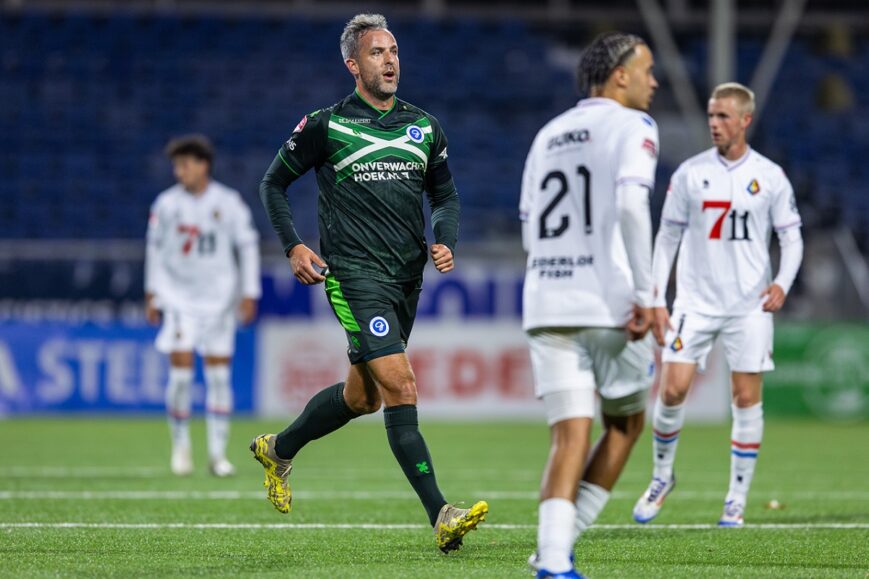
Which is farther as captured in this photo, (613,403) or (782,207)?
(782,207)

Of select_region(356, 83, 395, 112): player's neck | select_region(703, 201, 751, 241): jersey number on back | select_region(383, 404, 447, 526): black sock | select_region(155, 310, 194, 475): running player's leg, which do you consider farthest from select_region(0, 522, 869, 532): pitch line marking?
select_region(155, 310, 194, 475): running player's leg

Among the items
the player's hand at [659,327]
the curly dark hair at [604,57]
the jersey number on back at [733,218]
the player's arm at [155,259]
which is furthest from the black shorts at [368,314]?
the player's arm at [155,259]

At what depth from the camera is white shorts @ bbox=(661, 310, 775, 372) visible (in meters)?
8.00

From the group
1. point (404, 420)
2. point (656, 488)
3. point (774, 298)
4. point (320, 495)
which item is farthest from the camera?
point (320, 495)

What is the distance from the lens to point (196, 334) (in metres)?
11.4

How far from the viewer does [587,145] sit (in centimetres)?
506

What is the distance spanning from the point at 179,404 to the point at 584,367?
21.9ft

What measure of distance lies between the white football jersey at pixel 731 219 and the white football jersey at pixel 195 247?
4327 mm

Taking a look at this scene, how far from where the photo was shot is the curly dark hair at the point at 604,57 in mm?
5152

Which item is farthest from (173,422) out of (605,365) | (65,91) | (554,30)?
(554,30)

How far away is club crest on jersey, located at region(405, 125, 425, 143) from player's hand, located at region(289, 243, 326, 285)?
729 millimetres

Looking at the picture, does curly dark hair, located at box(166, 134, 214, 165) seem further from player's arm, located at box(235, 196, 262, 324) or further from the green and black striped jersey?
the green and black striped jersey

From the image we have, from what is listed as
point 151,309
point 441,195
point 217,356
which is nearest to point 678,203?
point 441,195

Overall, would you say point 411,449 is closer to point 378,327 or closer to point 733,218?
point 378,327
